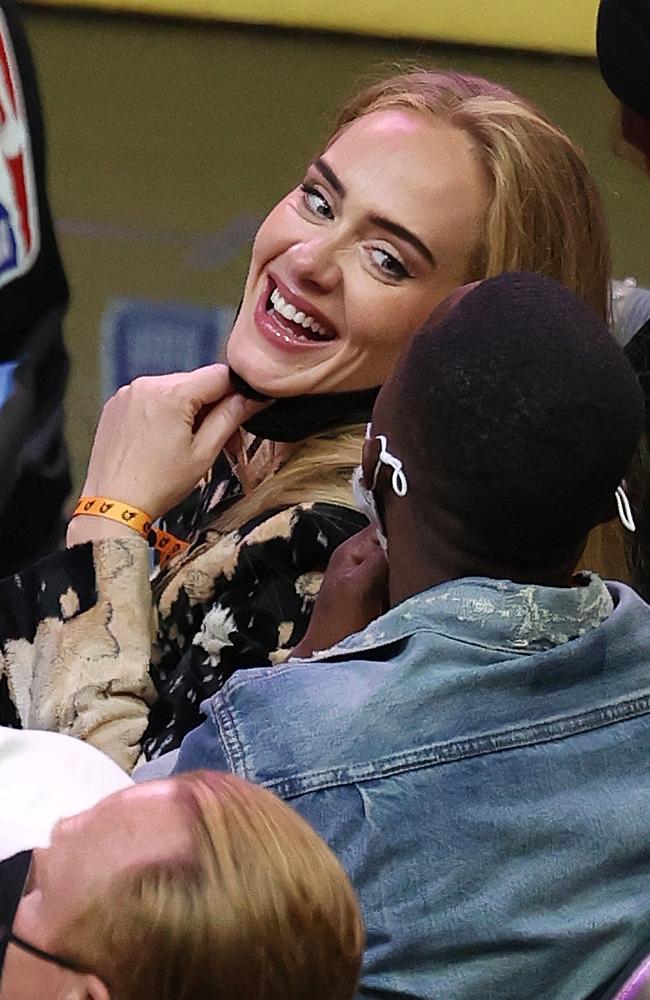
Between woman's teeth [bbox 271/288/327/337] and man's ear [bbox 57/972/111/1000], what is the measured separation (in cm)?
82

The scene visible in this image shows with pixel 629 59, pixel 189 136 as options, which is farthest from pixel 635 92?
pixel 189 136

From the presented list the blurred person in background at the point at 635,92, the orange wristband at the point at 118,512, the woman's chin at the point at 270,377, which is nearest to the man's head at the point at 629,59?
the blurred person in background at the point at 635,92

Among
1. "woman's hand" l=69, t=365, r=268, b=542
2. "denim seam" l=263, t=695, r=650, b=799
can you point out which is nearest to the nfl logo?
"woman's hand" l=69, t=365, r=268, b=542

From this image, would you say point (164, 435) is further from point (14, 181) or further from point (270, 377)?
point (14, 181)

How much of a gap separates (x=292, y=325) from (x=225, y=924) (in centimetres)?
81

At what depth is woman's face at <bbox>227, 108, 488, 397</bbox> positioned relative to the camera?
1.28 metres

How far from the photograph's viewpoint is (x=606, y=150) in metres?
2.26

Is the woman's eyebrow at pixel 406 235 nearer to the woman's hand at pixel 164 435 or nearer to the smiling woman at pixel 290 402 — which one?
the smiling woman at pixel 290 402

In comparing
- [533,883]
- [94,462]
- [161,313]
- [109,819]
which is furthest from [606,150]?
[109,819]

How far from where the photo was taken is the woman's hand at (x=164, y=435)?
52.3 inches

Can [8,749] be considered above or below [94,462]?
above

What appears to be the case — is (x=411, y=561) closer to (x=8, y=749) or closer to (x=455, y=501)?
(x=455, y=501)

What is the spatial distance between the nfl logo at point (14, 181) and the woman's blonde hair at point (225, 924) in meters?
1.67

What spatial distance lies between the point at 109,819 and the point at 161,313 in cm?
180
